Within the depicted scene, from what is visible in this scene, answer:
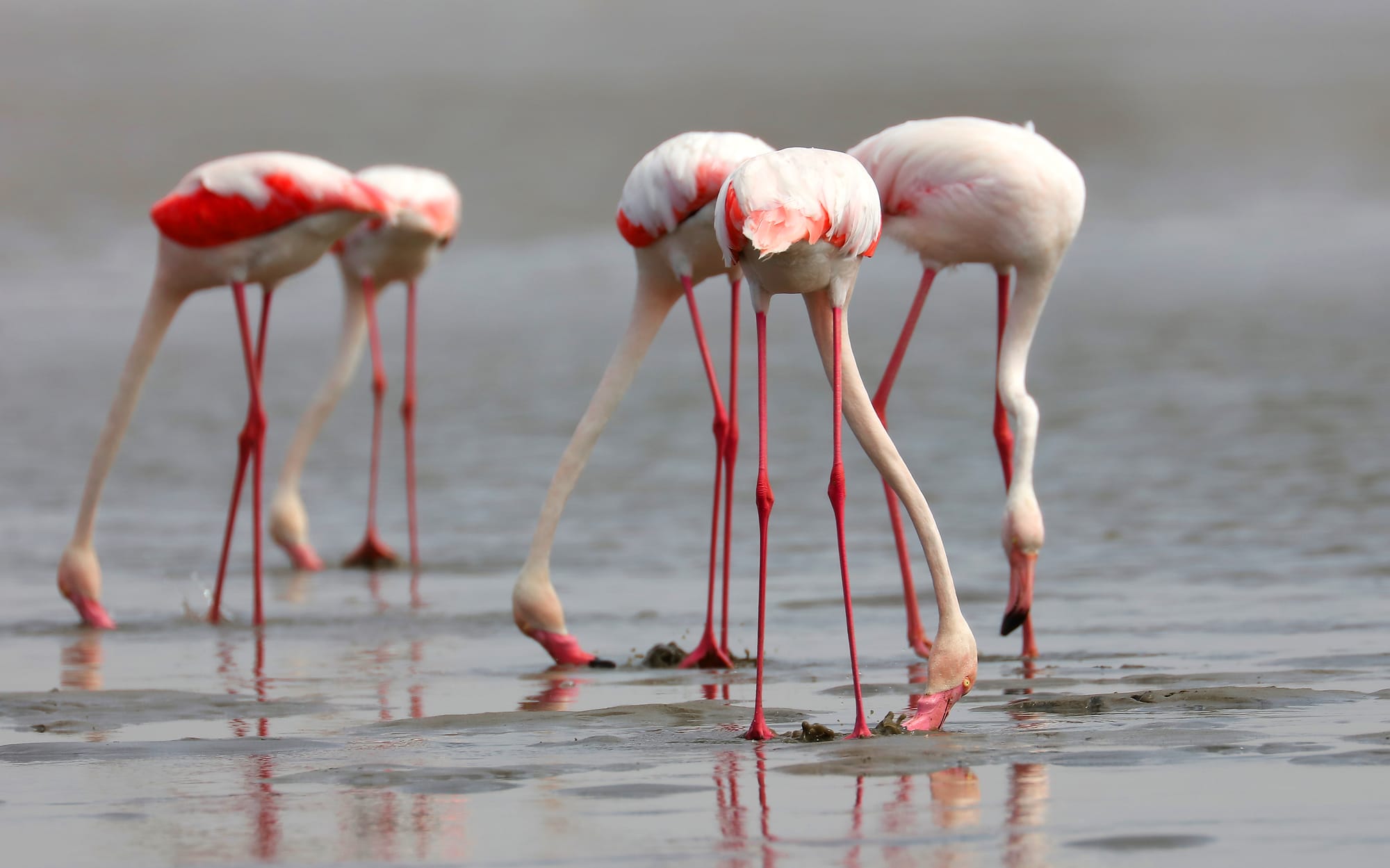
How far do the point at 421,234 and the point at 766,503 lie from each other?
20.1 ft

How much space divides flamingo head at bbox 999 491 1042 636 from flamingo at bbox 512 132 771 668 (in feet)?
3.29

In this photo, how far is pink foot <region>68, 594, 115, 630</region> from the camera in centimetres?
847

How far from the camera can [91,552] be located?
869 centimetres

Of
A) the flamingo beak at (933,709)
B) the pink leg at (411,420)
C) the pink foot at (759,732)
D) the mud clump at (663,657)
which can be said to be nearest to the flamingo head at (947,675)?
the flamingo beak at (933,709)

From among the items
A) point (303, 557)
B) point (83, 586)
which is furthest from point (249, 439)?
point (303, 557)

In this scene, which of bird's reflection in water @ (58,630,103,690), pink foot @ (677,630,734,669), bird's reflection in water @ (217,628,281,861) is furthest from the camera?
pink foot @ (677,630,734,669)

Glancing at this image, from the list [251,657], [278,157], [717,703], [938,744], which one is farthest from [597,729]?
[278,157]

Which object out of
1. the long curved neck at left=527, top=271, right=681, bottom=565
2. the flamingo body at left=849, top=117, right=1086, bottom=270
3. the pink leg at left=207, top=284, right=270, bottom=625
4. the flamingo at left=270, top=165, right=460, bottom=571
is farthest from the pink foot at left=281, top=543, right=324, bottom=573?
the flamingo body at left=849, top=117, right=1086, bottom=270

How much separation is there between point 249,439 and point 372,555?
2.22 metres

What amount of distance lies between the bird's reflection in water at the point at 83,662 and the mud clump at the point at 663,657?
189 cm

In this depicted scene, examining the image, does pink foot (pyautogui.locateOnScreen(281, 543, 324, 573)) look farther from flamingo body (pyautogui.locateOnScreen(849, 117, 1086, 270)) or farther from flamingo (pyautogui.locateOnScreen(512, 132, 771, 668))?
flamingo body (pyautogui.locateOnScreen(849, 117, 1086, 270))

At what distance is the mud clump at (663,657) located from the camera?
6.98 metres

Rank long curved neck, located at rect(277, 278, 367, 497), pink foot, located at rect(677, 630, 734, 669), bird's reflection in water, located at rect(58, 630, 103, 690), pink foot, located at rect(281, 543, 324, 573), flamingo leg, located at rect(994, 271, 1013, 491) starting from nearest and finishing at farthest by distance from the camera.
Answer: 1. bird's reflection in water, located at rect(58, 630, 103, 690)
2. pink foot, located at rect(677, 630, 734, 669)
3. flamingo leg, located at rect(994, 271, 1013, 491)
4. pink foot, located at rect(281, 543, 324, 573)
5. long curved neck, located at rect(277, 278, 367, 497)

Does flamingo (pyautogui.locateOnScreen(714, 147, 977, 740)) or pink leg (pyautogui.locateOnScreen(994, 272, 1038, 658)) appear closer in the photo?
flamingo (pyautogui.locateOnScreen(714, 147, 977, 740))
